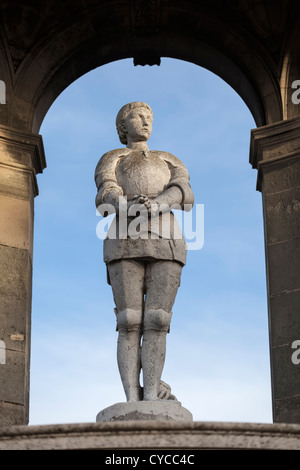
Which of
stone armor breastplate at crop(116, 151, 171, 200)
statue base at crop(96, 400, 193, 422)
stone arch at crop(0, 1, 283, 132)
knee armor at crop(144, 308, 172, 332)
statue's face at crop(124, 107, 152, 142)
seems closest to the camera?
statue base at crop(96, 400, 193, 422)

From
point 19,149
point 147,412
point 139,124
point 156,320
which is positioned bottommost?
point 147,412

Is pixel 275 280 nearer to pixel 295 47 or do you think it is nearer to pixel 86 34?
pixel 295 47

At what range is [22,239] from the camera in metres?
12.0

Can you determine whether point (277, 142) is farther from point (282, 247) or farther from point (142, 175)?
point (142, 175)

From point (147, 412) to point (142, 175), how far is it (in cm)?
224

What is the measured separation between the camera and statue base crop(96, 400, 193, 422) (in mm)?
9703

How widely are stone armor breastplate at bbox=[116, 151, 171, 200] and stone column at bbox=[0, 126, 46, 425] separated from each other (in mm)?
1679

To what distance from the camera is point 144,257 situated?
33.9ft

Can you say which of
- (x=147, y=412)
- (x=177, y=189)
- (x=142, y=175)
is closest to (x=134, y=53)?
(x=142, y=175)

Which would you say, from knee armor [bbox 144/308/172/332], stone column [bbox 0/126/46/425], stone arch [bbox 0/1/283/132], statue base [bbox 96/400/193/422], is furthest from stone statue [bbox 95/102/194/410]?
stone arch [bbox 0/1/283/132]

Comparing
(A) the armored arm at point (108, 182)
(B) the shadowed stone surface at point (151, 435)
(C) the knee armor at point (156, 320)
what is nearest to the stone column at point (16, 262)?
(A) the armored arm at point (108, 182)

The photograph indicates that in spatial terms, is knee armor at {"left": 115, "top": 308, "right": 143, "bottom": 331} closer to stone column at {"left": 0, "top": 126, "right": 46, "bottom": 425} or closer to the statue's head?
stone column at {"left": 0, "top": 126, "right": 46, "bottom": 425}

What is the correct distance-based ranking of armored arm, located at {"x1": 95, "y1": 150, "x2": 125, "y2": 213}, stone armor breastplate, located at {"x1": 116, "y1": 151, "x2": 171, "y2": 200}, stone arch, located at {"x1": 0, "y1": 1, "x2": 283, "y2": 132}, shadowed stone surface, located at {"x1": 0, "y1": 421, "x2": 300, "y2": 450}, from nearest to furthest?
shadowed stone surface, located at {"x1": 0, "y1": 421, "x2": 300, "y2": 450} → armored arm, located at {"x1": 95, "y1": 150, "x2": 125, "y2": 213} → stone armor breastplate, located at {"x1": 116, "y1": 151, "x2": 171, "y2": 200} → stone arch, located at {"x1": 0, "y1": 1, "x2": 283, "y2": 132}

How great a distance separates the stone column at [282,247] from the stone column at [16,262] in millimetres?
2422
